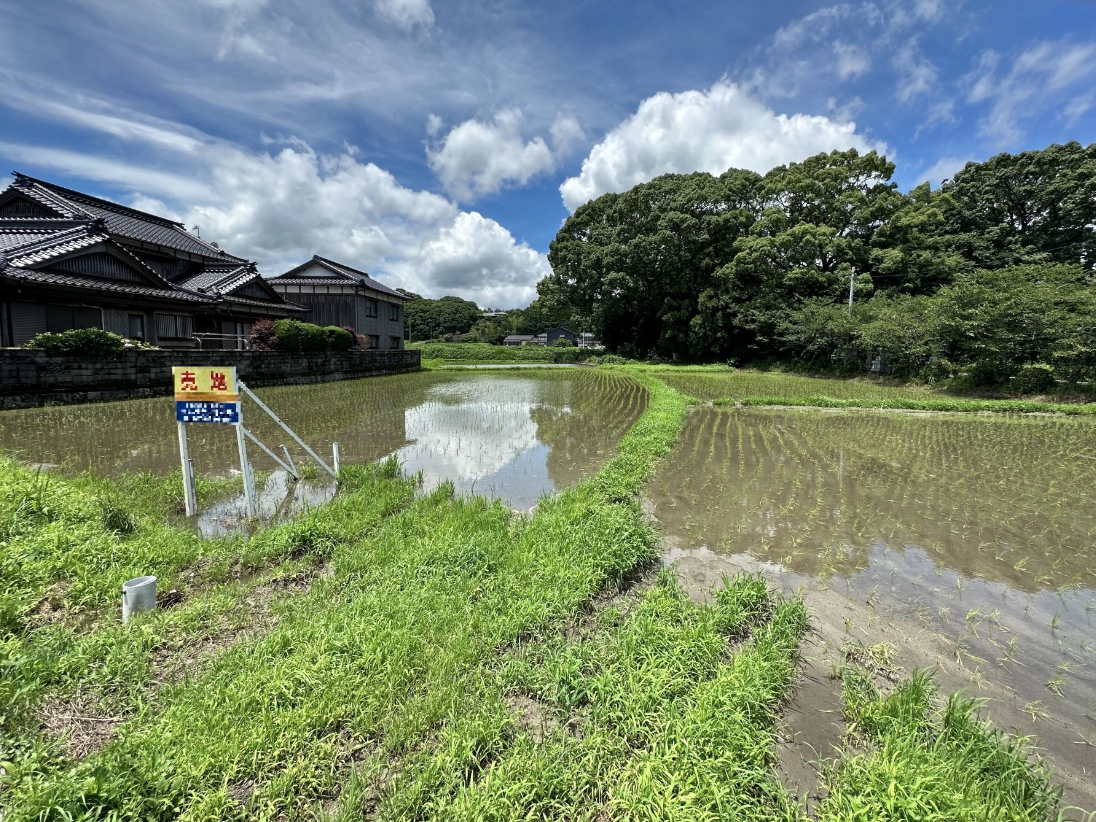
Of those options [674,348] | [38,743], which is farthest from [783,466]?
[674,348]

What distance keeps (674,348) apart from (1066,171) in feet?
73.9

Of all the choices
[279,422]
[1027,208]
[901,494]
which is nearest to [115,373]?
[279,422]

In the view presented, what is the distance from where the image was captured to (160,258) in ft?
66.1

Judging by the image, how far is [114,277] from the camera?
15.7 meters

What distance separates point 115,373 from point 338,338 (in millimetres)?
9046

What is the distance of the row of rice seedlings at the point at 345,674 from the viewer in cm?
182

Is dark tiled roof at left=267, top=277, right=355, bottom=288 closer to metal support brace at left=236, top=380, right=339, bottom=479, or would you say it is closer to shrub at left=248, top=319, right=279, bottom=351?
shrub at left=248, top=319, right=279, bottom=351

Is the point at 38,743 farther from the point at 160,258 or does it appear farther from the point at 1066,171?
the point at 1066,171

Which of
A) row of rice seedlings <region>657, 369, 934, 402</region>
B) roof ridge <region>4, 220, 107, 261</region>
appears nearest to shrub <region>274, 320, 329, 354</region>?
roof ridge <region>4, 220, 107, 261</region>

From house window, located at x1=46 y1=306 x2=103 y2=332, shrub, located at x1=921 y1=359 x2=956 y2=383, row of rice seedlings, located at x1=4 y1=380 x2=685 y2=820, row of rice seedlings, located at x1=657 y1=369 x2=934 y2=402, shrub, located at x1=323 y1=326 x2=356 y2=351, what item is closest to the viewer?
row of rice seedlings, located at x1=4 y1=380 x2=685 y2=820

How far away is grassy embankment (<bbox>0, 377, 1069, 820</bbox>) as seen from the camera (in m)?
1.86

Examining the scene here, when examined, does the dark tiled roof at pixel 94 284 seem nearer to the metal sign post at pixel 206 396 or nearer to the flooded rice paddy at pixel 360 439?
the flooded rice paddy at pixel 360 439

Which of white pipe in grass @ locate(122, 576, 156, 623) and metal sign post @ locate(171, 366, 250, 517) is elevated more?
metal sign post @ locate(171, 366, 250, 517)

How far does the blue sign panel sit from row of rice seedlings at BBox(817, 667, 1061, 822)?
18.1 ft
